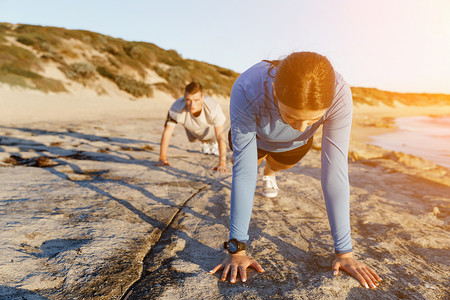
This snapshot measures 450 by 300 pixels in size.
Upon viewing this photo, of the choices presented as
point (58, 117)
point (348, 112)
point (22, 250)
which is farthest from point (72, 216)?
point (58, 117)

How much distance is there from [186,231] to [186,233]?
25 millimetres

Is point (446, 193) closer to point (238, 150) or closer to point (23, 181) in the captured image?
point (238, 150)

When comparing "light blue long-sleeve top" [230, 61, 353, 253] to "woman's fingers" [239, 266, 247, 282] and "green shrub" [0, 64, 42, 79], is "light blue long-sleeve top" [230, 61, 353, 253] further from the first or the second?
"green shrub" [0, 64, 42, 79]

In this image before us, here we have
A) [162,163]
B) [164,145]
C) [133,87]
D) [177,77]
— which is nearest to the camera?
[162,163]

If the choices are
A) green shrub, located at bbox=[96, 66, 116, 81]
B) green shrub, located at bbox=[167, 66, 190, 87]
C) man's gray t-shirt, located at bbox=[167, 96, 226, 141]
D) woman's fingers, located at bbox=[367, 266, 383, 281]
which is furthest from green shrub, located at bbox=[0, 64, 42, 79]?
woman's fingers, located at bbox=[367, 266, 383, 281]

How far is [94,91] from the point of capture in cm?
1320

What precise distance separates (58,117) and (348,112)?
26.2 ft

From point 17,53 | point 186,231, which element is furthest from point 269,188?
point 17,53

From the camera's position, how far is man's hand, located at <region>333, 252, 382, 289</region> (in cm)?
125

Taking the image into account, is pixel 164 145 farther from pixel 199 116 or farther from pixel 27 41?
pixel 27 41

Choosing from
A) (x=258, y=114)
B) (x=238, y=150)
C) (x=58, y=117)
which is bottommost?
(x=58, y=117)

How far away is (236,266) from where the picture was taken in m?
1.28

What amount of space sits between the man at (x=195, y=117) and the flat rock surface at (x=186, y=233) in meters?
0.36

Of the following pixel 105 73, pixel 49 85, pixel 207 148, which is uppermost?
pixel 105 73
